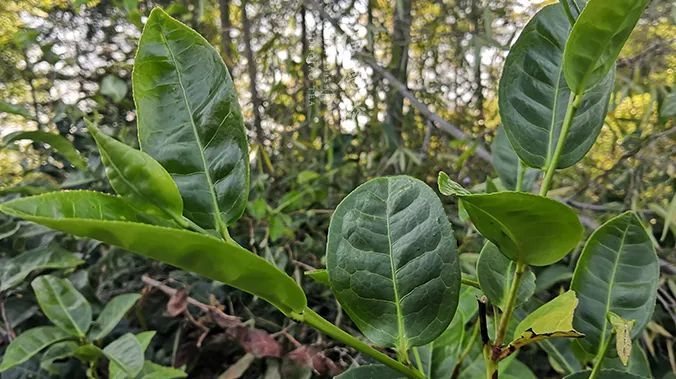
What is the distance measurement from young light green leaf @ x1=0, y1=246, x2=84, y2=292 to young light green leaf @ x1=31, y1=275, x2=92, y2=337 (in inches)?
3.2

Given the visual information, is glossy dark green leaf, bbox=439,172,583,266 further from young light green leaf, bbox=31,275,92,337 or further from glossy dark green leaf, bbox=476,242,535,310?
young light green leaf, bbox=31,275,92,337

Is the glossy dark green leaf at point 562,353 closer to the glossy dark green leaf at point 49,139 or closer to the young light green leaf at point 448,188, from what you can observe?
the young light green leaf at point 448,188

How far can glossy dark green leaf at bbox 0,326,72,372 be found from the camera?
513 millimetres

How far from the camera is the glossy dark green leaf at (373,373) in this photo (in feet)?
0.92

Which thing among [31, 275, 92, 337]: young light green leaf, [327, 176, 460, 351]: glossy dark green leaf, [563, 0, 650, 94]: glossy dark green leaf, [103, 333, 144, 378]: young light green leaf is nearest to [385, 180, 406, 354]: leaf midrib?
[327, 176, 460, 351]: glossy dark green leaf

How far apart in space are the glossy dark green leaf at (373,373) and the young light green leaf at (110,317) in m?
0.36

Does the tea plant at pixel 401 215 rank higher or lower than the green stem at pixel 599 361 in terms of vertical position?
higher

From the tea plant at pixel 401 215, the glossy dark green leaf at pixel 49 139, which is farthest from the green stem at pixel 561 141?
the glossy dark green leaf at pixel 49 139

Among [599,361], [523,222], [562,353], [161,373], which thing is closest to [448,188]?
[523,222]

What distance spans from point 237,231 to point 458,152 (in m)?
0.43

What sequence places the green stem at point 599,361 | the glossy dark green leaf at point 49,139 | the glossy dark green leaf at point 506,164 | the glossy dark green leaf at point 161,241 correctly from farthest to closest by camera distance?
the glossy dark green leaf at point 49,139 → the glossy dark green leaf at point 506,164 → the green stem at point 599,361 → the glossy dark green leaf at point 161,241

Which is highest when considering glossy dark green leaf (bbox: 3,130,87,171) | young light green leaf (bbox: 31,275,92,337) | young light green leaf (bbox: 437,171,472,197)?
young light green leaf (bbox: 437,171,472,197)

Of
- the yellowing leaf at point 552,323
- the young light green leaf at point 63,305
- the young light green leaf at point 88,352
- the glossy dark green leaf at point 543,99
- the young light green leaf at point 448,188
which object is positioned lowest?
the young light green leaf at point 88,352

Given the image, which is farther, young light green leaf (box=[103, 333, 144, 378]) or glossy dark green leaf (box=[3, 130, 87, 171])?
glossy dark green leaf (box=[3, 130, 87, 171])
